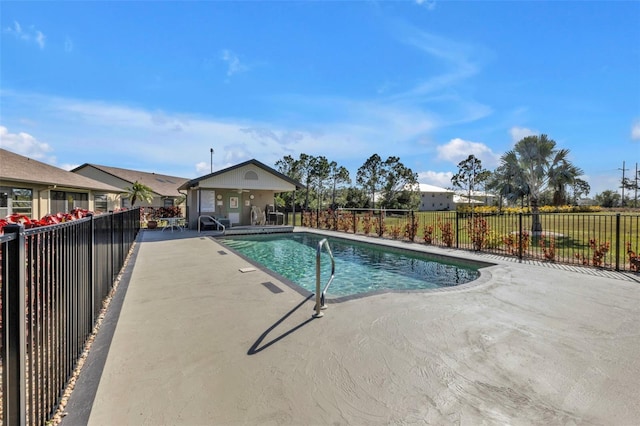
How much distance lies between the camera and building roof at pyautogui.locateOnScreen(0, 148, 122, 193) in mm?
12695

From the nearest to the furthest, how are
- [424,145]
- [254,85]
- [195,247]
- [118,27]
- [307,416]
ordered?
1. [307,416]
2. [118,27]
3. [195,247]
4. [254,85]
5. [424,145]

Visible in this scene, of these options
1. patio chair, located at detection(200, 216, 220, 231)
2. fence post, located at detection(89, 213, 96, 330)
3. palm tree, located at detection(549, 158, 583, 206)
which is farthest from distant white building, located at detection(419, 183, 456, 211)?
fence post, located at detection(89, 213, 96, 330)

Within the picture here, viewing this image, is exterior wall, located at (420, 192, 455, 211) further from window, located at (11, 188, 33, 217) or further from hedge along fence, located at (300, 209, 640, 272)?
window, located at (11, 188, 33, 217)

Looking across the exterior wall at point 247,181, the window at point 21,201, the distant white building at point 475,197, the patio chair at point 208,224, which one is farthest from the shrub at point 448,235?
the distant white building at point 475,197

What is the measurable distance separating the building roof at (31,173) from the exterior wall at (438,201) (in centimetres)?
4742

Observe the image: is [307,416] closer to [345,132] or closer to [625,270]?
[625,270]

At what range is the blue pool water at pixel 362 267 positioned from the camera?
645 cm

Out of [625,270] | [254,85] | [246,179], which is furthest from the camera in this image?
[246,179]

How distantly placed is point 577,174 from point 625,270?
772 centimetres

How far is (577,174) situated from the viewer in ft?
38.8

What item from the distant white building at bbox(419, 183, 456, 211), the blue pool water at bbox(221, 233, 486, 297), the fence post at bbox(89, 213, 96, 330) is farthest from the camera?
the distant white building at bbox(419, 183, 456, 211)

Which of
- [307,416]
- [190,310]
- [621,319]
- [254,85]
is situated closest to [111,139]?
[254,85]

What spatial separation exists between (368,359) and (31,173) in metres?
18.9

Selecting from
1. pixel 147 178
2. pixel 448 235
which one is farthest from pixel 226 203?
pixel 147 178
